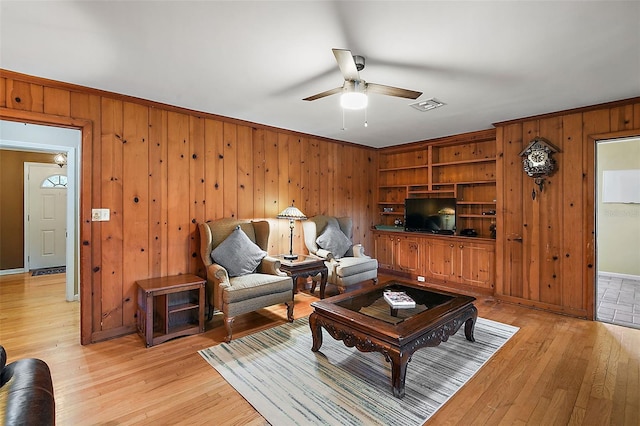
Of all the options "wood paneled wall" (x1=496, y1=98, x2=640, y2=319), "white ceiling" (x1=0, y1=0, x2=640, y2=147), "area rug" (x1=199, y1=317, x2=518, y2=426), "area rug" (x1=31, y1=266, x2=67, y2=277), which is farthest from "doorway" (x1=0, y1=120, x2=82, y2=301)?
"wood paneled wall" (x1=496, y1=98, x2=640, y2=319)

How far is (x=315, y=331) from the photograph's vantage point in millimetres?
2732

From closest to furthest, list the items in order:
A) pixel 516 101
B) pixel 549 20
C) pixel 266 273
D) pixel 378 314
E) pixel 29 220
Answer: pixel 549 20
pixel 378 314
pixel 516 101
pixel 266 273
pixel 29 220

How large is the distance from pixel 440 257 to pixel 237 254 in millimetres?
3314

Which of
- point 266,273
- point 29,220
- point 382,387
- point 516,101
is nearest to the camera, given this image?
point 382,387

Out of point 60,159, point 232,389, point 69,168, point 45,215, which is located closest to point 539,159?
point 232,389

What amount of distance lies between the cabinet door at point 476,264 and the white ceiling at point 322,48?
2098mm

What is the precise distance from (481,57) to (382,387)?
259 centimetres

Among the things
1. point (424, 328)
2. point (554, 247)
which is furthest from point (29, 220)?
point (554, 247)

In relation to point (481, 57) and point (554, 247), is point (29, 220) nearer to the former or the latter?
point (481, 57)

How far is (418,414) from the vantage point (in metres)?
1.96

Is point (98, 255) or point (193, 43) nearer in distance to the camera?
point (193, 43)

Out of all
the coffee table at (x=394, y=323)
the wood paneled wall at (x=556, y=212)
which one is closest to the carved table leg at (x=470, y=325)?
the coffee table at (x=394, y=323)

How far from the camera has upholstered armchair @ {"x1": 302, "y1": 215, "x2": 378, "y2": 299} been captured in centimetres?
424

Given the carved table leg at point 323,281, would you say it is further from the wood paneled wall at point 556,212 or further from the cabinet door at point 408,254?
the wood paneled wall at point 556,212
